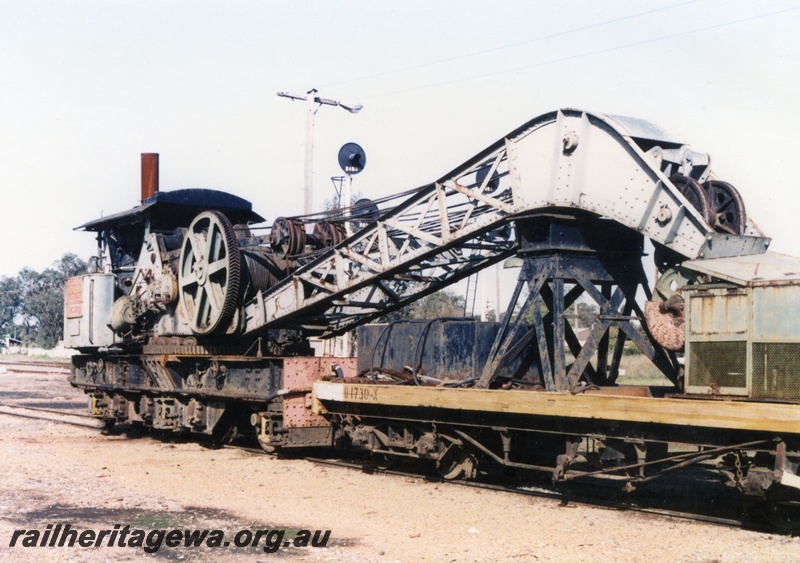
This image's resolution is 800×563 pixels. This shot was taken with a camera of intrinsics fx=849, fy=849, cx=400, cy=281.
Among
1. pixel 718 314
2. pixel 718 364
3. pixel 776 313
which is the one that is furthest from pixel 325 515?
pixel 776 313

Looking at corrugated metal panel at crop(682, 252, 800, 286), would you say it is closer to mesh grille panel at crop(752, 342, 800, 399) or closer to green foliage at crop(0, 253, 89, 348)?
mesh grille panel at crop(752, 342, 800, 399)

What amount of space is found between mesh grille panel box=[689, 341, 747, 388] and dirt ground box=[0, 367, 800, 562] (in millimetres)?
1433

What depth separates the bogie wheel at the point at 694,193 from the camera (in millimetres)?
9227

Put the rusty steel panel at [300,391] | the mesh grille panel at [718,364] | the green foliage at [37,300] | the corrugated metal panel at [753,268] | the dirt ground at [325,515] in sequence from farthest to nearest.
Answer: the green foliage at [37,300]
the rusty steel panel at [300,391]
the mesh grille panel at [718,364]
the corrugated metal panel at [753,268]
the dirt ground at [325,515]

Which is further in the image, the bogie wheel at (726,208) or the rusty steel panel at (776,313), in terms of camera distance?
the bogie wheel at (726,208)

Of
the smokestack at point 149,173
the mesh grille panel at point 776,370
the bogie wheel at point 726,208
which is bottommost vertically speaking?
the mesh grille panel at point 776,370

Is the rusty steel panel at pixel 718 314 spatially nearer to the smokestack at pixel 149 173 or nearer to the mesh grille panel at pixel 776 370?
the mesh grille panel at pixel 776 370

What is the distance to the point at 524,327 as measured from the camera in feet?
36.4

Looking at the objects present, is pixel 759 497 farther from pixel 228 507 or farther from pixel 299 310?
pixel 299 310

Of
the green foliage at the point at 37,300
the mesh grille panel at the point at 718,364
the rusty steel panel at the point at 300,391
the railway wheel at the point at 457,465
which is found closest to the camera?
the mesh grille panel at the point at 718,364

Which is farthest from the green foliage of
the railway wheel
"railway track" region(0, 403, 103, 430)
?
the railway wheel

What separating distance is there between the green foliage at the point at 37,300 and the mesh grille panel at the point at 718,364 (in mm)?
100448

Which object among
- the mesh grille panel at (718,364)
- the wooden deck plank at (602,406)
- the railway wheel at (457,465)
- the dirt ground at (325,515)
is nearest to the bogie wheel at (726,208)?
the mesh grille panel at (718,364)

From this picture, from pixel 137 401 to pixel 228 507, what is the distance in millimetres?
9164
